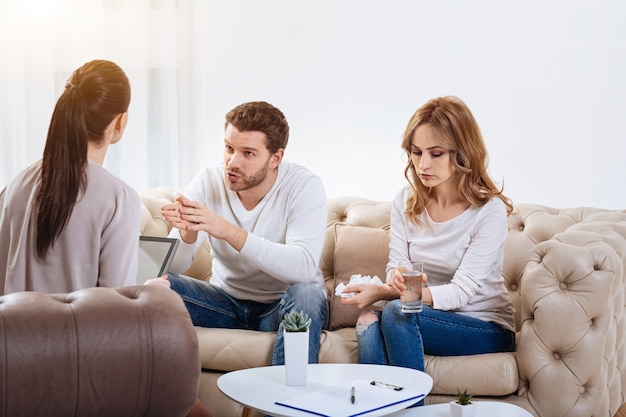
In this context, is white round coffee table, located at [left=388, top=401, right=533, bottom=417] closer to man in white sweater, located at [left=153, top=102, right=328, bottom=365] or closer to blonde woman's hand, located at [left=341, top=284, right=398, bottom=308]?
blonde woman's hand, located at [left=341, top=284, right=398, bottom=308]

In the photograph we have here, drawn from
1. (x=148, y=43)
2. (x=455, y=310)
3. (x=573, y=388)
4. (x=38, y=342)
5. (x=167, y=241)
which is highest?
(x=148, y=43)

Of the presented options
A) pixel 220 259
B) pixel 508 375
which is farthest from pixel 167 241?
pixel 508 375

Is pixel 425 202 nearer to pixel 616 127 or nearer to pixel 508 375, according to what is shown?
pixel 508 375

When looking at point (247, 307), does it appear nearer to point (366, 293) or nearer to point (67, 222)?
point (366, 293)

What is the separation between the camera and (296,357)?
2154 mm

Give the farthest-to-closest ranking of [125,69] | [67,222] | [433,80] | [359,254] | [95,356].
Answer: [125,69], [433,80], [359,254], [67,222], [95,356]

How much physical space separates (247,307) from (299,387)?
2.78ft

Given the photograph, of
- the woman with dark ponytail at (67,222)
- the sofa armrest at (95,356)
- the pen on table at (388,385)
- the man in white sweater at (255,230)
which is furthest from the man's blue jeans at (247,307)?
the sofa armrest at (95,356)

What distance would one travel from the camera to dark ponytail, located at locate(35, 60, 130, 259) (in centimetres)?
177

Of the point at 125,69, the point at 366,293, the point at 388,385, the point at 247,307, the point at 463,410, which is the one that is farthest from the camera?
the point at 125,69

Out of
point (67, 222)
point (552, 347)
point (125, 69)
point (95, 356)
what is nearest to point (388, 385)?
point (552, 347)

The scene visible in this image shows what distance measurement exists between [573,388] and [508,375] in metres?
0.20

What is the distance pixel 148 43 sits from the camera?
4.11 meters

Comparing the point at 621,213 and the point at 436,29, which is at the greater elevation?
the point at 436,29
